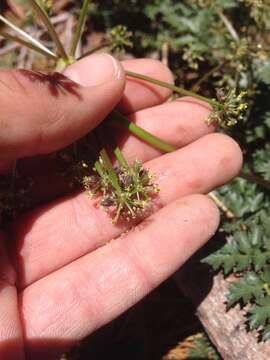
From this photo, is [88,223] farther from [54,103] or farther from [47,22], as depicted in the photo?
[47,22]

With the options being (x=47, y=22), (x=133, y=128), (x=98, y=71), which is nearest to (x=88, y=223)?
(x=133, y=128)

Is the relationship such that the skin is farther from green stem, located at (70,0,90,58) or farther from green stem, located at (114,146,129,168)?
green stem, located at (70,0,90,58)

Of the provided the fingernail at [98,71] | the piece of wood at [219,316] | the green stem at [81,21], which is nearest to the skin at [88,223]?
the fingernail at [98,71]

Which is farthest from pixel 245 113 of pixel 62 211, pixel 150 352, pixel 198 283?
pixel 150 352

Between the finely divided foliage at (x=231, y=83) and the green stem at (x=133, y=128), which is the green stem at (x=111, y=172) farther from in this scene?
the green stem at (x=133, y=128)

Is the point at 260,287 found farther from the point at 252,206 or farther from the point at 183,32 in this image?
the point at 183,32

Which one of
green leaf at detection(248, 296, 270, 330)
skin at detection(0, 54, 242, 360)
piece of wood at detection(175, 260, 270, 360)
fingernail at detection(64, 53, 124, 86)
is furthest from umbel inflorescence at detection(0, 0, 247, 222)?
green leaf at detection(248, 296, 270, 330)

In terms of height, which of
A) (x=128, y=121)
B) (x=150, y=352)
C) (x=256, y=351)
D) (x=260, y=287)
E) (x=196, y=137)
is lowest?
(x=150, y=352)
